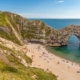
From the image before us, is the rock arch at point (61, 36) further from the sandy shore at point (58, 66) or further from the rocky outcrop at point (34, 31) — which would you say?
the sandy shore at point (58, 66)

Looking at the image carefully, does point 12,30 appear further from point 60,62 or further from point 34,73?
point 34,73

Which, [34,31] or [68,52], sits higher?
[34,31]

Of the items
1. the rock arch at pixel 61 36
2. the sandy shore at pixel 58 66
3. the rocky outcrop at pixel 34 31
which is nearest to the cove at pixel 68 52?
the rock arch at pixel 61 36

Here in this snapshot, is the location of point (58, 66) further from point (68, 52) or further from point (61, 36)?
point (61, 36)

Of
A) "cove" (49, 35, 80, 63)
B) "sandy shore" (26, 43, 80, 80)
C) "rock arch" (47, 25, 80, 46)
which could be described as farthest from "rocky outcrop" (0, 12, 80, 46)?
"sandy shore" (26, 43, 80, 80)

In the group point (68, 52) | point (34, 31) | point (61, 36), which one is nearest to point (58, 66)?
point (68, 52)

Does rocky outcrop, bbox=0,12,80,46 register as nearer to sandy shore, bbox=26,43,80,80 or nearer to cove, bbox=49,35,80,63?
cove, bbox=49,35,80,63

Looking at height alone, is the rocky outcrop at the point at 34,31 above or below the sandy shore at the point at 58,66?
above

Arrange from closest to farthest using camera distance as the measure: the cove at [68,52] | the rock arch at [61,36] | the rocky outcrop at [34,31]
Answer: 1. the cove at [68,52]
2. the rocky outcrop at [34,31]
3. the rock arch at [61,36]
